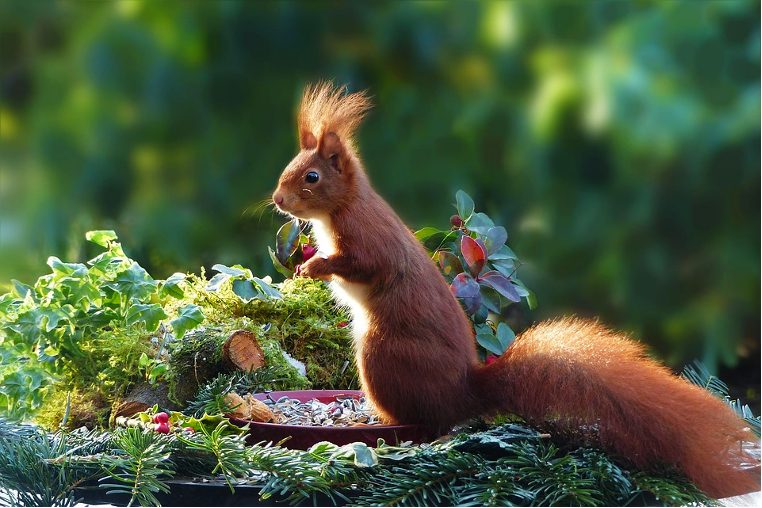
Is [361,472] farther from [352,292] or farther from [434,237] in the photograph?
[434,237]

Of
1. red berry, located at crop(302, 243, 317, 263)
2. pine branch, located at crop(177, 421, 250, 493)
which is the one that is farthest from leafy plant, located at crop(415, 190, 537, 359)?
pine branch, located at crop(177, 421, 250, 493)

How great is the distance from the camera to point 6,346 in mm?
1223

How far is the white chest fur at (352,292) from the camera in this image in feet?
3.79

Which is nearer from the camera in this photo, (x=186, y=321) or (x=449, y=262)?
(x=186, y=321)

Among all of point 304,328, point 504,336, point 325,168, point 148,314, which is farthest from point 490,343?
point 148,314

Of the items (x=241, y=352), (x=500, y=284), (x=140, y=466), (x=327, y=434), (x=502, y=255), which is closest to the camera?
(x=140, y=466)

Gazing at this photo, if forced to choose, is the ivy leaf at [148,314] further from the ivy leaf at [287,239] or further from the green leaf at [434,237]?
the green leaf at [434,237]

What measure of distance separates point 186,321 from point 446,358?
0.37 m

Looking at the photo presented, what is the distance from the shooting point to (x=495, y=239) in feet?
4.73

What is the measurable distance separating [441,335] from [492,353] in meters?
0.35

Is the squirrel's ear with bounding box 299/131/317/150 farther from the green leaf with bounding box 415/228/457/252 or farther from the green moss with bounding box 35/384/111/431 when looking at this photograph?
the green moss with bounding box 35/384/111/431

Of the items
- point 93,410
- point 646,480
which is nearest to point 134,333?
point 93,410

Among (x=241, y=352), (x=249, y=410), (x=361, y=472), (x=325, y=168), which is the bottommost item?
(x=361, y=472)

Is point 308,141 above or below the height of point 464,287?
above
